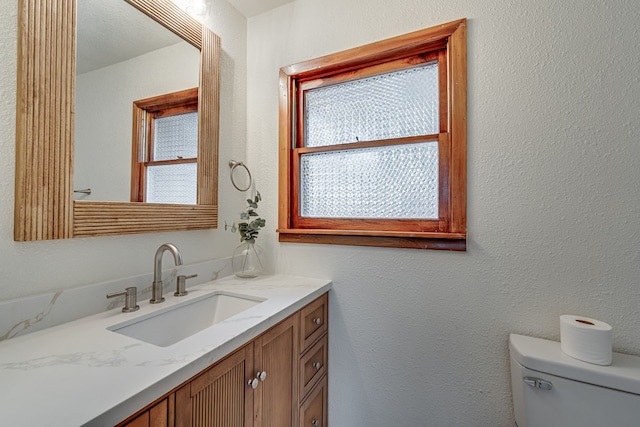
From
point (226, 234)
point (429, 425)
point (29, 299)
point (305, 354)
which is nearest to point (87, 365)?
point (29, 299)

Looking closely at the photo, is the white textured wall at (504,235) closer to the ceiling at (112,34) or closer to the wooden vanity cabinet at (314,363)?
the wooden vanity cabinet at (314,363)

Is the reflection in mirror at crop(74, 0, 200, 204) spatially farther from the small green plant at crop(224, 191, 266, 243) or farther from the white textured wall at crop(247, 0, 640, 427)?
the white textured wall at crop(247, 0, 640, 427)

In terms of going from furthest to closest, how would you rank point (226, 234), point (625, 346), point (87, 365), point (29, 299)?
point (226, 234) → point (625, 346) → point (29, 299) → point (87, 365)

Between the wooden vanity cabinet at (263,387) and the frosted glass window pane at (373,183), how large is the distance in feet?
1.61

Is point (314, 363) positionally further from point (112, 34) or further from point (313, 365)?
point (112, 34)

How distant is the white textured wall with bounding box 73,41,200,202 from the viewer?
896 mm

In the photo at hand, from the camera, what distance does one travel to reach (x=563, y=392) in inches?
33.1

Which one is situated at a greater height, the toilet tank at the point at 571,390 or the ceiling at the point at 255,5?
the ceiling at the point at 255,5

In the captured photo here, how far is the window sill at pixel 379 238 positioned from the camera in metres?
1.12

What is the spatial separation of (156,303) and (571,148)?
1627 mm

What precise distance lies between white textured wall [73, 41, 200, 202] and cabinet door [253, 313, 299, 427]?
0.76 metres

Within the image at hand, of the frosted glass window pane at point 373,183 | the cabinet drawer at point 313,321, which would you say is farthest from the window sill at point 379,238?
the cabinet drawer at point 313,321

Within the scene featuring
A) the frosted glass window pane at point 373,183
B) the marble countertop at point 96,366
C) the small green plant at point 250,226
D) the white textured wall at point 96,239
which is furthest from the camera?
the small green plant at point 250,226

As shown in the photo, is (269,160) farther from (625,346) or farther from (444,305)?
(625,346)
